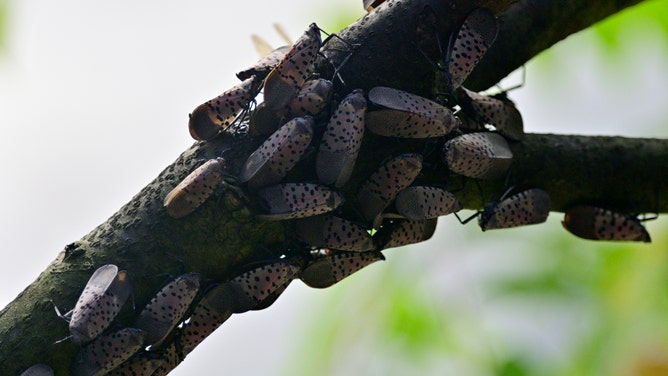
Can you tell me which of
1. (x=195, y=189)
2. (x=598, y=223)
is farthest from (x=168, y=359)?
(x=598, y=223)

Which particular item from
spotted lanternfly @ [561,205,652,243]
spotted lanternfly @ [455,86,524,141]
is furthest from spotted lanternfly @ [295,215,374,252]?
spotted lanternfly @ [561,205,652,243]

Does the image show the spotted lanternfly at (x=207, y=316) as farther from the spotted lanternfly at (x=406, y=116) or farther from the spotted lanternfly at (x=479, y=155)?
the spotted lanternfly at (x=479, y=155)

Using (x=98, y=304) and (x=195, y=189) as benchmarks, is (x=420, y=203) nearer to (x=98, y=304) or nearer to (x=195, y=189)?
(x=195, y=189)

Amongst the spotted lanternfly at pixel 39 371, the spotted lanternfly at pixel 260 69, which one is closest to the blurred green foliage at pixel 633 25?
the spotted lanternfly at pixel 260 69

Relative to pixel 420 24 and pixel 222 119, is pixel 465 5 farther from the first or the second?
pixel 222 119

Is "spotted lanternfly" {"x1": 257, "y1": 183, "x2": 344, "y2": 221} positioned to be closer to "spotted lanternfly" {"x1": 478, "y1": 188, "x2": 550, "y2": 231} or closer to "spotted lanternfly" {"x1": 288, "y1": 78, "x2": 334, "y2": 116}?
"spotted lanternfly" {"x1": 288, "y1": 78, "x2": 334, "y2": 116}
